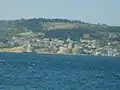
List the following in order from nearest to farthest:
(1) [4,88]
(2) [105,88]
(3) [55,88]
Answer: (1) [4,88] < (3) [55,88] < (2) [105,88]

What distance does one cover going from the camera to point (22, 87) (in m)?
51.7

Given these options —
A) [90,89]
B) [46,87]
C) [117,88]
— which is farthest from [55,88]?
[117,88]

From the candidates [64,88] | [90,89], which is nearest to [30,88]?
[64,88]

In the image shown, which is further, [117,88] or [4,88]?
[117,88]

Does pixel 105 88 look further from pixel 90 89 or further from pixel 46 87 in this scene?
pixel 46 87

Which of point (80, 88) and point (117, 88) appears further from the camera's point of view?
point (117, 88)

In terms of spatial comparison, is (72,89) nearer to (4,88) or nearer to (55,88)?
(55,88)

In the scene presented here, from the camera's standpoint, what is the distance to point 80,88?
180 feet

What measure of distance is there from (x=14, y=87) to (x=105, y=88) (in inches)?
509

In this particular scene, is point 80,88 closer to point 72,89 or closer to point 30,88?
point 72,89

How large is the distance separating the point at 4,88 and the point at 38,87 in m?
4.97

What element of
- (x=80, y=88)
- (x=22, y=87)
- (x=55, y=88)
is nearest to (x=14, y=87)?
(x=22, y=87)

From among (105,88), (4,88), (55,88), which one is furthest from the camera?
(105,88)

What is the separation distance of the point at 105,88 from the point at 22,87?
38.6ft
